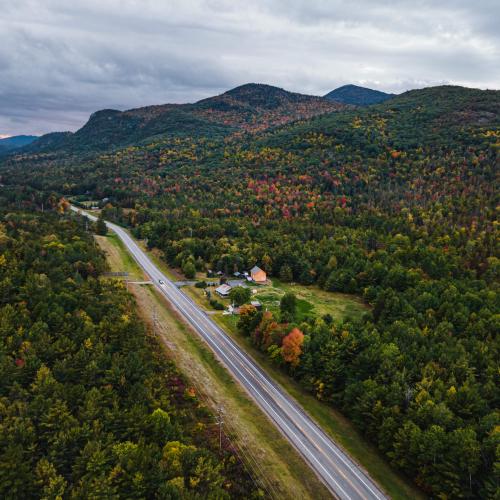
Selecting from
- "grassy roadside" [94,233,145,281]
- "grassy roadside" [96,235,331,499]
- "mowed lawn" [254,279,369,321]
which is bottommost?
"mowed lawn" [254,279,369,321]

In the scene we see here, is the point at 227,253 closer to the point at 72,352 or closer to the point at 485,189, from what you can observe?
the point at 72,352

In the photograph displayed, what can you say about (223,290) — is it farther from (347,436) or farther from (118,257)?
(347,436)

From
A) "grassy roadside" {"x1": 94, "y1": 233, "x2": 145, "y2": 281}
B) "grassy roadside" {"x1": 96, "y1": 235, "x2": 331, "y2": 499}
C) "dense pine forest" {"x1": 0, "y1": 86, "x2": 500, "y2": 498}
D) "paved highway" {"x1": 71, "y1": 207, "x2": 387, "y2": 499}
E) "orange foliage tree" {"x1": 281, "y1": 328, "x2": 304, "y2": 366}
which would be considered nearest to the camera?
"grassy roadside" {"x1": 96, "y1": 235, "x2": 331, "y2": 499}

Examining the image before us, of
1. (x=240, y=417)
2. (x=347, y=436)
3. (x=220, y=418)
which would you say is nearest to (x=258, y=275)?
(x=240, y=417)

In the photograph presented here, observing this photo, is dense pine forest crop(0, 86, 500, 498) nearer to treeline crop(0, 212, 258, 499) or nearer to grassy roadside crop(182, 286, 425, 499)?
treeline crop(0, 212, 258, 499)

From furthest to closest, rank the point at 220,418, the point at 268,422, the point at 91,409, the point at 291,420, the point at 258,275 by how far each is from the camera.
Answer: the point at 258,275 < the point at 291,420 < the point at 268,422 < the point at 220,418 < the point at 91,409

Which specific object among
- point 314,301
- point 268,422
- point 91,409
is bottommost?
point 314,301

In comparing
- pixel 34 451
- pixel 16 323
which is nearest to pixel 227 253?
pixel 16 323

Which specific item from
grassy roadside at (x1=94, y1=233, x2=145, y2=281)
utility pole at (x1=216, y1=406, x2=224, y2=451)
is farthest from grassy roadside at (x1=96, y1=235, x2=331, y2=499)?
grassy roadside at (x1=94, y1=233, x2=145, y2=281)
